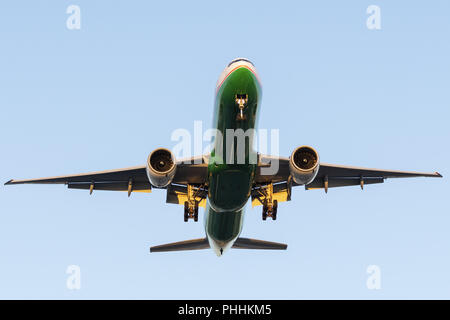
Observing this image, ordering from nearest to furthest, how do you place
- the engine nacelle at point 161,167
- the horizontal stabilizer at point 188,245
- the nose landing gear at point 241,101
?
the nose landing gear at point 241,101 < the engine nacelle at point 161,167 < the horizontal stabilizer at point 188,245

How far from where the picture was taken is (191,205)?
2675 cm

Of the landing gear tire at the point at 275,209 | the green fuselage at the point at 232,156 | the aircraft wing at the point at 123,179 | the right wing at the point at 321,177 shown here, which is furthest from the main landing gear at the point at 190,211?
the landing gear tire at the point at 275,209

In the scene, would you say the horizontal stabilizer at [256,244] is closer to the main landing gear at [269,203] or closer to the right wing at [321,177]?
the right wing at [321,177]

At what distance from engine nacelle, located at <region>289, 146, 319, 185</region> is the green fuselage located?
158 cm

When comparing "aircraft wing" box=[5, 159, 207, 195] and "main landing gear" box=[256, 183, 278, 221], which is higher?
"aircraft wing" box=[5, 159, 207, 195]

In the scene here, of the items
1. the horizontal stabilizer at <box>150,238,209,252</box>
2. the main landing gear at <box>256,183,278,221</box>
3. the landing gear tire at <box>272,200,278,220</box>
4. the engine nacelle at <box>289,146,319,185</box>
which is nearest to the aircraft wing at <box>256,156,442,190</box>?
the main landing gear at <box>256,183,278,221</box>

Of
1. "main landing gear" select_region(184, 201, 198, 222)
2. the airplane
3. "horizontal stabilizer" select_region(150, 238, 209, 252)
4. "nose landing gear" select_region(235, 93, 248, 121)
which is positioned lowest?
"horizontal stabilizer" select_region(150, 238, 209, 252)

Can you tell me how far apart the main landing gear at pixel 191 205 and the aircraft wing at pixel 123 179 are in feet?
1.38

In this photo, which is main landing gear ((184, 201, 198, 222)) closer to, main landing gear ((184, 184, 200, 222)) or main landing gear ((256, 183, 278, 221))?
main landing gear ((184, 184, 200, 222))

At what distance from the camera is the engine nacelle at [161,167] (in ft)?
77.2

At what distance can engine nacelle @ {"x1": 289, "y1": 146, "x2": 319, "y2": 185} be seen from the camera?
23.7 metres
